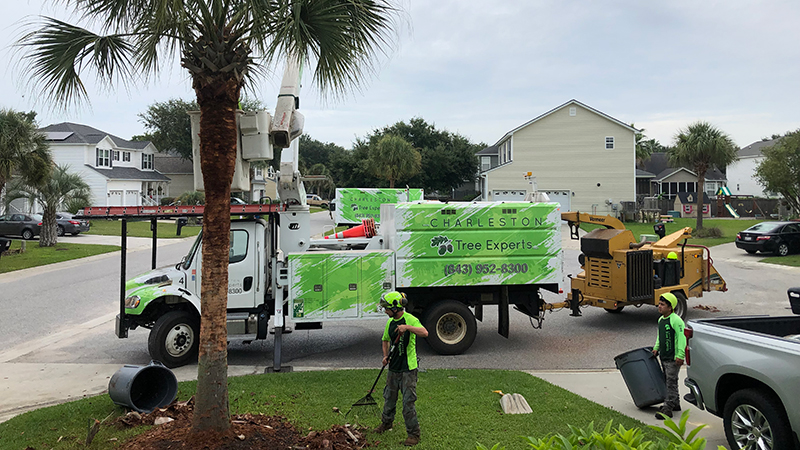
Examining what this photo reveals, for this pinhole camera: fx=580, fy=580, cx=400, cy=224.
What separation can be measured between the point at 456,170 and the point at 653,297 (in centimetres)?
4904

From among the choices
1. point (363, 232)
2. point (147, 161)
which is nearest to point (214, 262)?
point (363, 232)

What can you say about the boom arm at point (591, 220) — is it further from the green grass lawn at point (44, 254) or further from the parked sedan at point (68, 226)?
the parked sedan at point (68, 226)

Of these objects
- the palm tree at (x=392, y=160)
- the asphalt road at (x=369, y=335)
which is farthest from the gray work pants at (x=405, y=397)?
the palm tree at (x=392, y=160)

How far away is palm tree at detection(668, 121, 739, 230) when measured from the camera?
30266 millimetres

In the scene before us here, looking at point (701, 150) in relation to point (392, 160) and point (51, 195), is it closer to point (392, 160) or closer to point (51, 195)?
point (392, 160)

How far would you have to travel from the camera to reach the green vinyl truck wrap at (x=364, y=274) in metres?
9.50

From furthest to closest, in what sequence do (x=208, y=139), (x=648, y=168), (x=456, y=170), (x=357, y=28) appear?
(x=648, y=168) < (x=456, y=170) < (x=357, y=28) < (x=208, y=139)

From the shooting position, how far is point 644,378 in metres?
6.97

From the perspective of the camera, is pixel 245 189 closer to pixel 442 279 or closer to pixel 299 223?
pixel 299 223

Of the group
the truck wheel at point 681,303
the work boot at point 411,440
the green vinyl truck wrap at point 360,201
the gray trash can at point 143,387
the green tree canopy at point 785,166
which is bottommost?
the work boot at point 411,440

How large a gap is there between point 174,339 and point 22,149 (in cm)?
1860

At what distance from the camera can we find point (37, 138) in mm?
23859

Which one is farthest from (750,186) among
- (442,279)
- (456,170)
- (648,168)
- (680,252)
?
(442,279)

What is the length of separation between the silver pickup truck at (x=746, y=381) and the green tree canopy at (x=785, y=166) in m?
23.9
